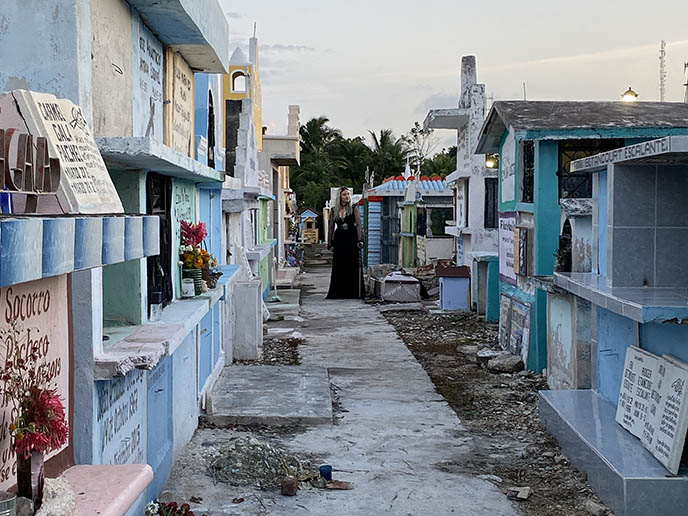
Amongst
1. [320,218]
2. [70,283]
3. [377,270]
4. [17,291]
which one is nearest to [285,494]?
[70,283]

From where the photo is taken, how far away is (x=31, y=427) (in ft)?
12.1

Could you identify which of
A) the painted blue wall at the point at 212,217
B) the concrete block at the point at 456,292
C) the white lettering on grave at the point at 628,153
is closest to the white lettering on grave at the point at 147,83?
the painted blue wall at the point at 212,217

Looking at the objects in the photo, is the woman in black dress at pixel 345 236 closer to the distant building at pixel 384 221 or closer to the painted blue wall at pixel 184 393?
the distant building at pixel 384 221

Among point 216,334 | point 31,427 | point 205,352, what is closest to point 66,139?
point 31,427

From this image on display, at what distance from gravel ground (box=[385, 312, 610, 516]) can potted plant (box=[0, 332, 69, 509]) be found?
4.66 meters

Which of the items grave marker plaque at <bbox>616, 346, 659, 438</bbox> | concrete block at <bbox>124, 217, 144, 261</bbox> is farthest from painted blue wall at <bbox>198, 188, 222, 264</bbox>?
concrete block at <bbox>124, 217, 144, 261</bbox>

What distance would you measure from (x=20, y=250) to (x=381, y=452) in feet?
22.2

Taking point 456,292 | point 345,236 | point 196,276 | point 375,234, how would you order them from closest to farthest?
point 196,276 → point 456,292 → point 345,236 → point 375,234

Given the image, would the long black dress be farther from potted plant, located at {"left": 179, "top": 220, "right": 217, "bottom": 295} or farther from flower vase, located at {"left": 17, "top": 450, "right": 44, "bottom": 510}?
flower vase, located at {"left": 17, "top": 450, "right": 44, "bottom": 510}

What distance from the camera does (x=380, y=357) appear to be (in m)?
15.2

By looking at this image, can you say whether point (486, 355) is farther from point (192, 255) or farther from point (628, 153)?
point (628, 153)

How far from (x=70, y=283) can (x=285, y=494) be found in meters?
3.36

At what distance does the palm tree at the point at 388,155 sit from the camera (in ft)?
182

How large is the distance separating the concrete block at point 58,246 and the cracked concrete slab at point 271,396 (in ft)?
22.7
